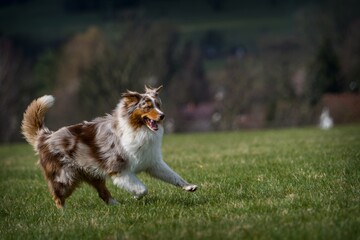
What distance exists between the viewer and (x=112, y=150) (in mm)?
9109

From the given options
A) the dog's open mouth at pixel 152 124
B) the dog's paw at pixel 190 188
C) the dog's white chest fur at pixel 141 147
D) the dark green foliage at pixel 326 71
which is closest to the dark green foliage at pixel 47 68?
the dark green foliage at pixel 326 71

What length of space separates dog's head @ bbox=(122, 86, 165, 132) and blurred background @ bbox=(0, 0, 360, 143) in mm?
35151

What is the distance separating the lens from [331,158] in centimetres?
1210

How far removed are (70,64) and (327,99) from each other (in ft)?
137

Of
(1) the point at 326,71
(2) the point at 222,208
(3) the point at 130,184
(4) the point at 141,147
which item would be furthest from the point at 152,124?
(1) the point at 326,71

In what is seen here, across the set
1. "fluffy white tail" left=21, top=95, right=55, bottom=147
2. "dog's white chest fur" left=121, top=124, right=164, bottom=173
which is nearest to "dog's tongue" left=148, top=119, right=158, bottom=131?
"dog's white chest fur" left=121, top=124, right=164, bottom=173

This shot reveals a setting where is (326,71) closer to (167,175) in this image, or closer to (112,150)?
(167,175)

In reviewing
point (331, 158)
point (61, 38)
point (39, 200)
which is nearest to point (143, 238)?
point (39, 200)

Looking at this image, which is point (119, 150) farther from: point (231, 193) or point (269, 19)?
point (269, 19)

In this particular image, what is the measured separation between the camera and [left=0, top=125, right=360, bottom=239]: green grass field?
6430mm

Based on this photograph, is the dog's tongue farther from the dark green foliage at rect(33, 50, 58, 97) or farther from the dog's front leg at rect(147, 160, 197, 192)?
the dark green foliage at rect(33, 50, 58, 97)

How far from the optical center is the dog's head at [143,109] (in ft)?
28.7

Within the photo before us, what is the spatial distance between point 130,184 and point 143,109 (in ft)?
3.59

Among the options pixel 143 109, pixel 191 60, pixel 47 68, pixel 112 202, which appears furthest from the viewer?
pixel 191 60
